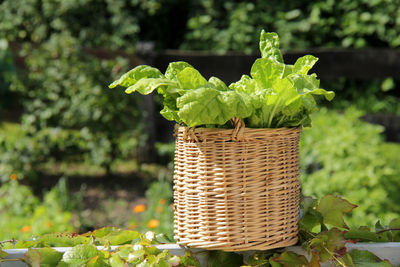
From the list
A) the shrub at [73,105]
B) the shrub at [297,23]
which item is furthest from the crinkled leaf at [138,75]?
the shrub at [297,23]

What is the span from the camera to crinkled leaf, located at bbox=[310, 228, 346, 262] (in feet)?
3.34

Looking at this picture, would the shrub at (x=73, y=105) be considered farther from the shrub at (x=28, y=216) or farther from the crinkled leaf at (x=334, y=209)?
the crinkled leaf at (x=334, y=209)

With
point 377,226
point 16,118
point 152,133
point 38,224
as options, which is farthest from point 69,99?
point 377,226

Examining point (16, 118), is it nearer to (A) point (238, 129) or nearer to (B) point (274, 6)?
(B) point (274, 6)

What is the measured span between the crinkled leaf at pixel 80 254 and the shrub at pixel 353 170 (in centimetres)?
167

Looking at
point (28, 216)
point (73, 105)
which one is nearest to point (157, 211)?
point (28, 216)

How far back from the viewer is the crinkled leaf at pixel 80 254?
3.26 feet

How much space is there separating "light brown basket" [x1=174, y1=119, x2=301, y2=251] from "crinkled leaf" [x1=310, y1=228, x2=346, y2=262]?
81mm

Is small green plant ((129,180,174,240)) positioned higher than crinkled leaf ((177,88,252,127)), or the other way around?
crinkled leaf ((177,88,252,127))

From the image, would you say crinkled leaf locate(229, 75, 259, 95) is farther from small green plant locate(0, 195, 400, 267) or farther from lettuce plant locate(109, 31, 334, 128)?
small green plant locate(0, 195, 400, 267)

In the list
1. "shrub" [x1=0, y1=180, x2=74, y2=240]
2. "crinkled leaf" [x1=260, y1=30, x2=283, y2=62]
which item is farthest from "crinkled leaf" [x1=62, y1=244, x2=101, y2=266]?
"shrub" [x1=0, y1=180, x2=74, y2=240]

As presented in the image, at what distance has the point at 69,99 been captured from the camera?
414cm

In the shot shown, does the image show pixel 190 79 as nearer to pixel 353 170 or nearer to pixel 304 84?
pixel 304 84

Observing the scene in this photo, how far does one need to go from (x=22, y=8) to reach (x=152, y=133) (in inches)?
100
